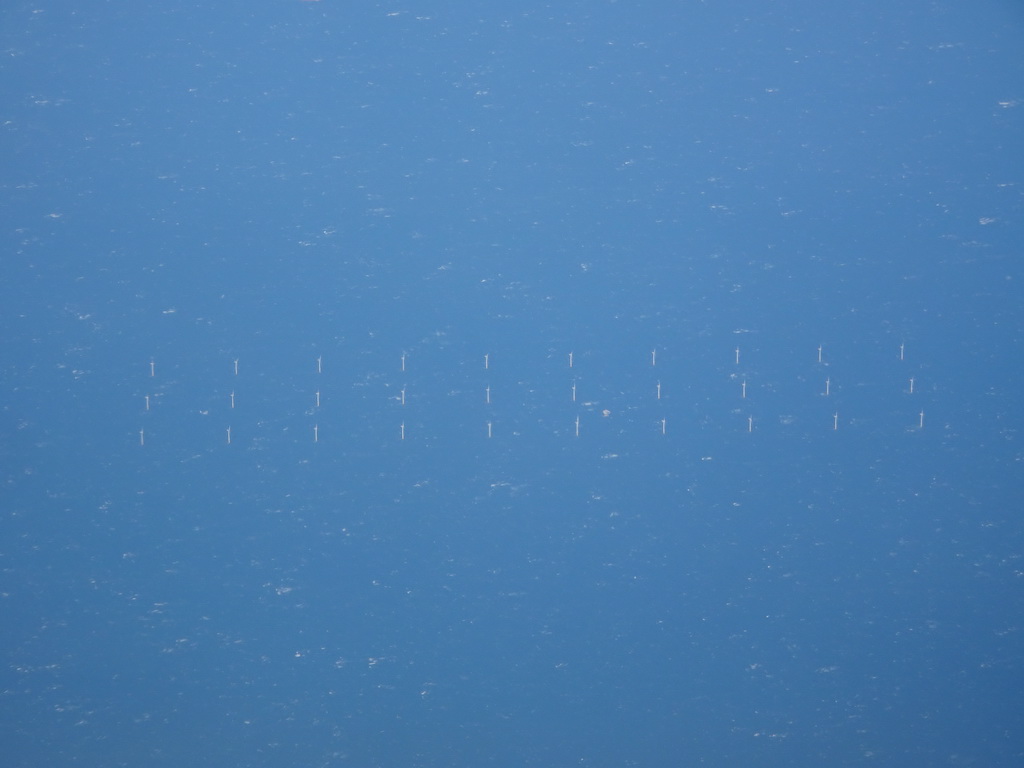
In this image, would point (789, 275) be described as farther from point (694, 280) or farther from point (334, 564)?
point (334, 564)

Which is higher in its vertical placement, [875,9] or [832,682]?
[875,9]

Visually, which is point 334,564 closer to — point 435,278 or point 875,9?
point 435,278

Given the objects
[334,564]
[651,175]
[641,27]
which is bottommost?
[334,564]

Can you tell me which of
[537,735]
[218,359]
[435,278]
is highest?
[435,278]

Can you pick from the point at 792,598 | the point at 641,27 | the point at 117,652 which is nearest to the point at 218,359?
the point at 117,652

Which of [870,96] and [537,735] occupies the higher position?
[870,96]

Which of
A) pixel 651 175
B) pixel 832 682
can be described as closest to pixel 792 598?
pixel 832 682
